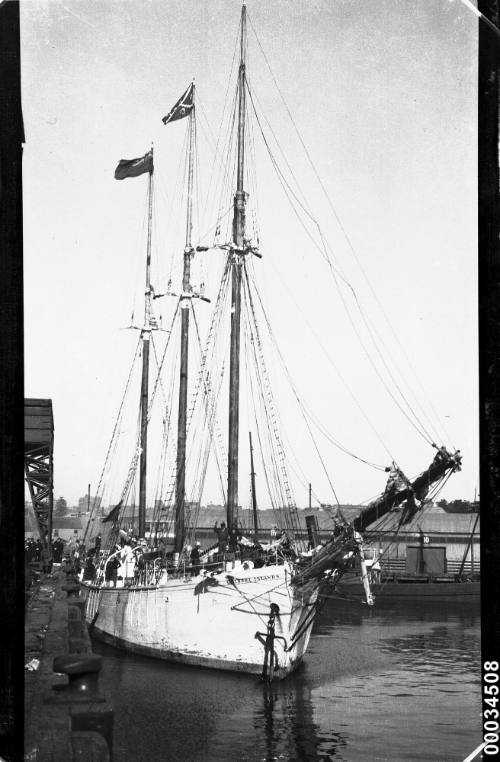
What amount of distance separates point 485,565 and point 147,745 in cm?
1520

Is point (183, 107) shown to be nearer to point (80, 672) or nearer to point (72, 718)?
point (80, 672)

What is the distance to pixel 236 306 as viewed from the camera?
30.9 metres

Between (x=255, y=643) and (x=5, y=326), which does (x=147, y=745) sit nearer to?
(x=255, y=643)

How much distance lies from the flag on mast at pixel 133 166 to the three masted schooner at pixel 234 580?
162 inches

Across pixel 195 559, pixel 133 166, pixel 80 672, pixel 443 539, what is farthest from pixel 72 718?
pixel 443 539

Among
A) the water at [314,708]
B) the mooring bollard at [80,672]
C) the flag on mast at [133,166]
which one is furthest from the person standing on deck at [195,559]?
the mooring bollard at [80,672]

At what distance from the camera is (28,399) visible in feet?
105

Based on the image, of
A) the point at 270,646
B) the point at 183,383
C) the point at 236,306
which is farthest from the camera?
the point at 183,383

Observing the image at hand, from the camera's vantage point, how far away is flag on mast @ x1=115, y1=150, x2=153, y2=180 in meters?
35.8

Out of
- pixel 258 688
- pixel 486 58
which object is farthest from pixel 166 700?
→ pixel 486 58

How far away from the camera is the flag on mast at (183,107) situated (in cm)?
3216

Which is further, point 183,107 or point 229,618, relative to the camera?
point 183,107

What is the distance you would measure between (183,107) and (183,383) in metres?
11.7

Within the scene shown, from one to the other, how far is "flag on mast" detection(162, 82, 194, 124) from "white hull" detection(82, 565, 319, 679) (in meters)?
17.8
